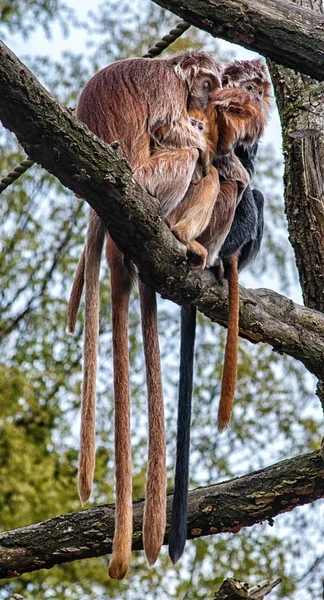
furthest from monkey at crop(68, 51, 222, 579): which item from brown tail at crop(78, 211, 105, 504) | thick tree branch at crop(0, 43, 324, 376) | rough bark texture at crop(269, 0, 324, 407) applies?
rough bark texture at crop(269, 0, 324, 407)

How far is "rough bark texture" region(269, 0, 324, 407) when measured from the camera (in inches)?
123

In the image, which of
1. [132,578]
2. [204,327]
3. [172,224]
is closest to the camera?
[172,224]

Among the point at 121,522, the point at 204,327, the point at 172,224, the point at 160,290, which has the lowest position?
the point at 121,522

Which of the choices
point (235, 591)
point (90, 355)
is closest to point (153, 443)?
point (90, 355)

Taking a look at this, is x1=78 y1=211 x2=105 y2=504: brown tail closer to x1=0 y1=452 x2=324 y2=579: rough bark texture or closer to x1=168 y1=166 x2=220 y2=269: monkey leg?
x1=168 y1=166 x2=220 y2=269: monkey leg

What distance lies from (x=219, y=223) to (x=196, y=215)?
0.24m

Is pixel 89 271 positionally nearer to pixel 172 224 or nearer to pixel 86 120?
pixel 172 224

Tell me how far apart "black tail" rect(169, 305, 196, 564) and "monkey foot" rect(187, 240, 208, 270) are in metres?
0.49

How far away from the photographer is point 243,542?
6535mm

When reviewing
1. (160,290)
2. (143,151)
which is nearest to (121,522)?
(160,290)

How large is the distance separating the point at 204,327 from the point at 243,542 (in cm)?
174

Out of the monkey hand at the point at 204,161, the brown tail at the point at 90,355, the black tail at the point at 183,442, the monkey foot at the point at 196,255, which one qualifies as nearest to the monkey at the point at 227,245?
the black tail at the point at 183,442

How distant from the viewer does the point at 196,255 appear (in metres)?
2.55

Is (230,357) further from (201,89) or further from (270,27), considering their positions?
(270,27)
